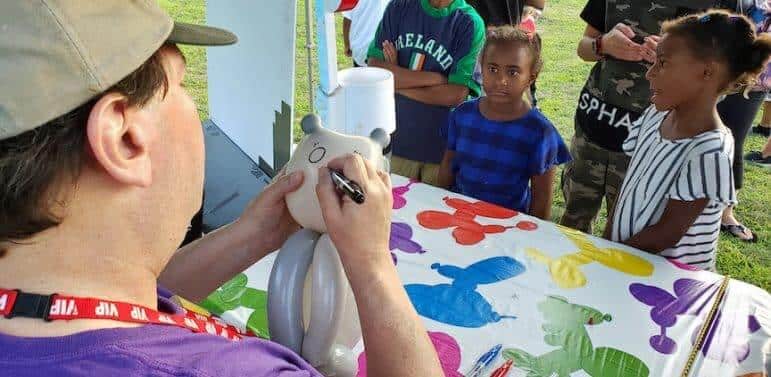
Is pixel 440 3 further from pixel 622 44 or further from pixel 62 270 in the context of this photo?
pixel 62 270

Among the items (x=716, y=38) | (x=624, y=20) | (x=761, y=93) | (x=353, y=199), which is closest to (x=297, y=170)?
(x=353, y=199)

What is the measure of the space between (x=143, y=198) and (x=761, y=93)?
241 cm

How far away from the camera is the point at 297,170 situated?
87 centimetres

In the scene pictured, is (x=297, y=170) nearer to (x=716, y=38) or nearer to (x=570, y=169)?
(x=716, y=38)

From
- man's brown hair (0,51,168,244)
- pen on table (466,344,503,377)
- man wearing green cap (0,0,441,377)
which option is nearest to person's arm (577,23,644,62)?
pen on table (466,344,503,377)

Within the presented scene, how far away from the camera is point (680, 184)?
4.49ft

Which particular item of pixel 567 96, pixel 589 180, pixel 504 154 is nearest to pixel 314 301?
pixel 504 154

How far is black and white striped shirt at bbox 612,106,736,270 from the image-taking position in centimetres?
133

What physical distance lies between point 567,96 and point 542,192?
2.87 meters

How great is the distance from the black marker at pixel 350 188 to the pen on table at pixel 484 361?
45cm

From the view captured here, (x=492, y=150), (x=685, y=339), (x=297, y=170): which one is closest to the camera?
(x=297, y=170)

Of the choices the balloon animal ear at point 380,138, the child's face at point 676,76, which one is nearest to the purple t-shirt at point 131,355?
the balloon animal ear at point 380,138

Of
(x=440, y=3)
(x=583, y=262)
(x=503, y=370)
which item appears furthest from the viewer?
(x=440, y=3)

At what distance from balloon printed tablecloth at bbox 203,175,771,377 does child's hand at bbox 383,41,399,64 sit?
0.90m
